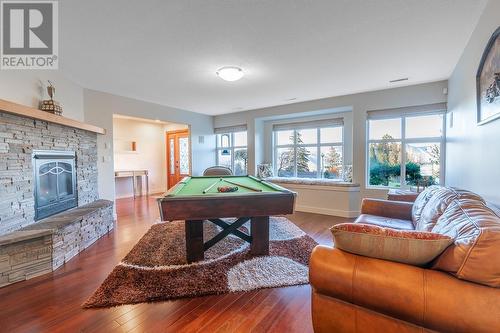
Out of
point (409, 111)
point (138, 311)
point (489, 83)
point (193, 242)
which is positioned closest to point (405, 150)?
point (409, 111)

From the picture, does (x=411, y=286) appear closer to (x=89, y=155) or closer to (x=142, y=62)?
(x=142, y=62)

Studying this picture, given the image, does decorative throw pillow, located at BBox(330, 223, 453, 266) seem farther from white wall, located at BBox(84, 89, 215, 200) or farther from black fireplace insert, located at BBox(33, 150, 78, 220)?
white wall, located at BBox(84, 89, 215, 200)

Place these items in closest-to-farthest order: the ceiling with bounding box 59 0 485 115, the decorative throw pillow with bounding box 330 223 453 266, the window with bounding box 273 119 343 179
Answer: the decorative throw pillow with bounding box 330 223 453 266 → the ceiling with bounding box 59 0 485 115 → the window with bounding box 273 119 343 179

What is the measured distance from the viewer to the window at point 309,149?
5363mm

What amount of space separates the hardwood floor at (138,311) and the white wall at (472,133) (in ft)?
6.09

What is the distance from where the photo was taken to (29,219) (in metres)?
2.67

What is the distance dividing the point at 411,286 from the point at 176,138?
7586 millimetres

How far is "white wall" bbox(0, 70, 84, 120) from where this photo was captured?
8.80ft

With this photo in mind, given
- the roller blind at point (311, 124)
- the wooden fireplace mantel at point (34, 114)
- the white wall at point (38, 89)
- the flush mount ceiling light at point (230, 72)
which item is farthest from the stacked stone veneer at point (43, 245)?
the roller blind at point (311, 124)

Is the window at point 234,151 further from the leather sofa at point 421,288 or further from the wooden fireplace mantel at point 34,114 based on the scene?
the leather sofa at point 421,288

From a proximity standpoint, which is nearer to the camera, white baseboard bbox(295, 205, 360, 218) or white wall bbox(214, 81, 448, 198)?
white wall bbox(214, 81, 448, 198)

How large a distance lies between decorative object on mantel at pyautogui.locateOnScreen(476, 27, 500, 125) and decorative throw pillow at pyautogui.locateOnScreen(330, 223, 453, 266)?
136cm

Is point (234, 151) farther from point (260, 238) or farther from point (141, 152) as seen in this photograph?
point (260, 238)

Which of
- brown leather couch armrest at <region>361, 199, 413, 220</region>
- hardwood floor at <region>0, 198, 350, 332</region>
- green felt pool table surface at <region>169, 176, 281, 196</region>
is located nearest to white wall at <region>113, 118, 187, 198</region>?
green felt pool table surface at <region>169, 176, 281, 196</region>
